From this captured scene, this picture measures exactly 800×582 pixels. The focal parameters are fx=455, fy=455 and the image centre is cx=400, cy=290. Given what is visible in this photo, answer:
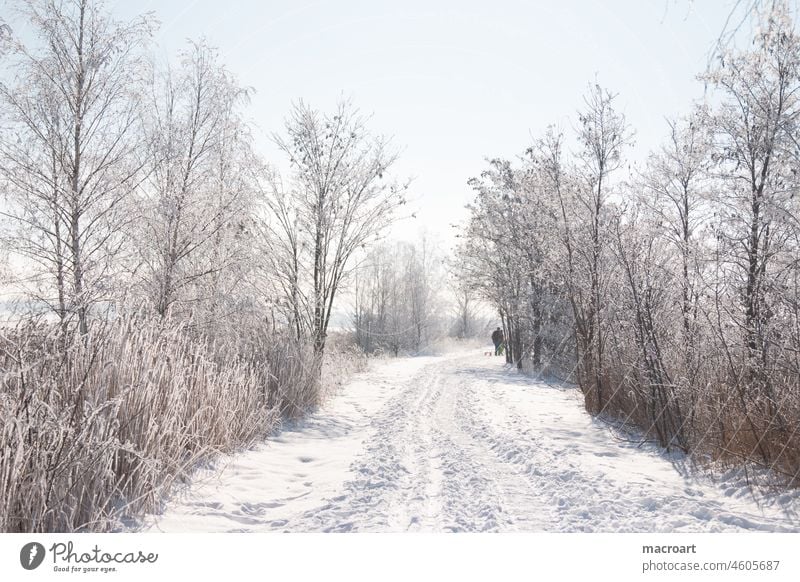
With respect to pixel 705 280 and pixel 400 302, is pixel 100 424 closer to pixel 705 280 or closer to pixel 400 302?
pixel 705 280

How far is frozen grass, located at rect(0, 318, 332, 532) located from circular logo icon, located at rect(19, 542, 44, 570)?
4.9 inches

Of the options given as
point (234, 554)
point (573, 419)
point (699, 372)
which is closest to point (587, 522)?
point (234, 554)

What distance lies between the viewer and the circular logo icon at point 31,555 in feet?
7.52

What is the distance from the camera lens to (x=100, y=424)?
2.90 metres

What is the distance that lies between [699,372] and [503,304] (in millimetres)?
12458

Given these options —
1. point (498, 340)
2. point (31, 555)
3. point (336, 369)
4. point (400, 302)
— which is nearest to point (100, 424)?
point (31, 555)

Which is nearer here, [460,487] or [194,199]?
[460,487]

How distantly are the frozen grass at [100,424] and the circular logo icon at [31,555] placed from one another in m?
0.12

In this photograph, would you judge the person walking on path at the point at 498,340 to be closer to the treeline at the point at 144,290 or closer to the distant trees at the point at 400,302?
the distant trees at the point at 400,302

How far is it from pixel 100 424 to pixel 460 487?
8.37 ft

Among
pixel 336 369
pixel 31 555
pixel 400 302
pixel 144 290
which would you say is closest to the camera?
pixel 31 555

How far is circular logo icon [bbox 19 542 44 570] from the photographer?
2.29m

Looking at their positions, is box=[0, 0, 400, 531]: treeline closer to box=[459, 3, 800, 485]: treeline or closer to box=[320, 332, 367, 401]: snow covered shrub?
box=[320, 332, 367, 401]: snow covered shrub

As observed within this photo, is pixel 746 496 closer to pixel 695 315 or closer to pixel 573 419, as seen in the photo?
pixel 695 315
